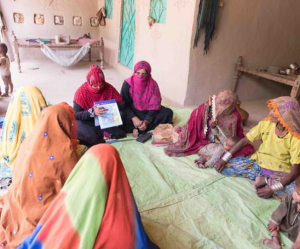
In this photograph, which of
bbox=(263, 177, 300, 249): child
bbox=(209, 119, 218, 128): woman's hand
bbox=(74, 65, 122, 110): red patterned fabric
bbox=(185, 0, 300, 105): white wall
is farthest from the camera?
bbox=(185, 0, 300, 105): white wall

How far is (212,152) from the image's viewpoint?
2.59 metres

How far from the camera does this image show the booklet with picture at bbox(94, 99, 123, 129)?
8.97 feet

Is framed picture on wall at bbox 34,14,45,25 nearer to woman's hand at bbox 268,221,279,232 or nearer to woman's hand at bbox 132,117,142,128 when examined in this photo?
woman's hand at bbox 132,117,142,128

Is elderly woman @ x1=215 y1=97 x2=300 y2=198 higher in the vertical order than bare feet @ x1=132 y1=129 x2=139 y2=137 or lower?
higher

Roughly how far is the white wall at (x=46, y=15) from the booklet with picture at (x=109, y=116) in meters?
5.88

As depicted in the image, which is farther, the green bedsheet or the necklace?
the necklace

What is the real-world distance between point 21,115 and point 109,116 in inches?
41.4

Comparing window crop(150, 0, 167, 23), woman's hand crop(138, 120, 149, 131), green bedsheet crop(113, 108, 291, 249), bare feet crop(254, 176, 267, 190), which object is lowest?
green bedsheet crop(113, 108, 291, 249)

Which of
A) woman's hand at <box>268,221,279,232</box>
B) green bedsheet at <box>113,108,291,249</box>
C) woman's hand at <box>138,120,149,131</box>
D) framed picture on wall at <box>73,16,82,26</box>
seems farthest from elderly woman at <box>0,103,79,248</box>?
framed picture on wall at <box>73,16,82,26</box>

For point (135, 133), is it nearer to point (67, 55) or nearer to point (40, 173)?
point (40, 173)

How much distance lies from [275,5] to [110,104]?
3799 mm

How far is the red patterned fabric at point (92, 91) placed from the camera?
2.69 metres

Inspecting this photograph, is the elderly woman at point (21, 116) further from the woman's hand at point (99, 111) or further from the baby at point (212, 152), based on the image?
the baby at point (212, 152)

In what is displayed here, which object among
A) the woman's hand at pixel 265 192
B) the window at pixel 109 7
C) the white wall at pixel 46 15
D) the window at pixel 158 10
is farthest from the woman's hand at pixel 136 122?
the white wall at pixel 46 15
